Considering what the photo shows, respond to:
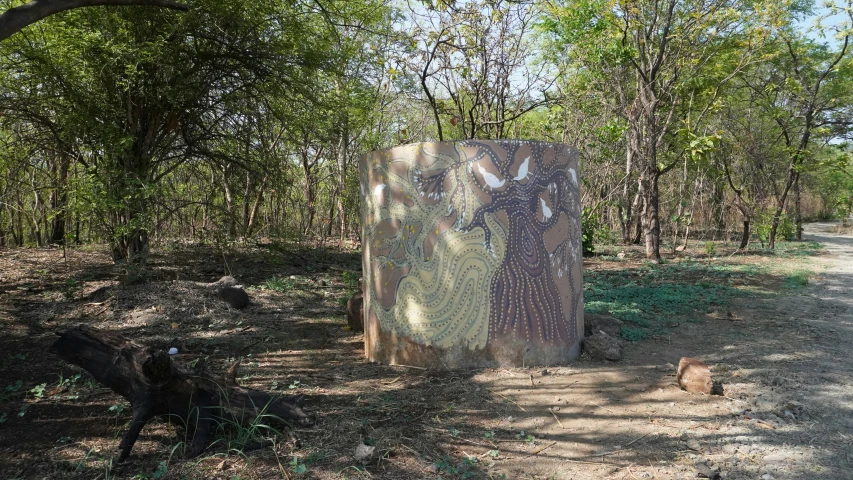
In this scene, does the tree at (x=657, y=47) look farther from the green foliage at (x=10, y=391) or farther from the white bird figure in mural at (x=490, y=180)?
the green foliage at (x=10, y=391)

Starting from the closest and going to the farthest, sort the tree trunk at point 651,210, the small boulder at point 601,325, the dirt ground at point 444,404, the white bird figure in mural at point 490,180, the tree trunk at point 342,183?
the dirt ground at point 444,404, the white bird figure in mural at point 490,180, the small boulder at point 601,325, the tree trunk at point 651,210, the tree trunk at point 342,183

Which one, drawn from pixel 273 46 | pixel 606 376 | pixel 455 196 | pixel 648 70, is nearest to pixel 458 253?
pixel 455 196

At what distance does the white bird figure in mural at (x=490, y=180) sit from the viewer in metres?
4.16

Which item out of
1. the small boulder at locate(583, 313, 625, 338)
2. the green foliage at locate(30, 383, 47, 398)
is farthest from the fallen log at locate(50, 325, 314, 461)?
the small boulder at locate(583, 313, 625, 338)

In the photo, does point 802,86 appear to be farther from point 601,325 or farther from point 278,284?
point 278,284

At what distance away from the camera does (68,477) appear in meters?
2.69

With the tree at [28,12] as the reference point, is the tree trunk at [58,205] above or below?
below

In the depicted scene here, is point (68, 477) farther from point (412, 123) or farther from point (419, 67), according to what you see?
point (412, 123)

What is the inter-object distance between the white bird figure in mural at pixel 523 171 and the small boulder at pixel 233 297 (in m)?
3.96

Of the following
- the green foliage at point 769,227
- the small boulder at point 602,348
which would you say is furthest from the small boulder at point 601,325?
the green foliage at point 769,227

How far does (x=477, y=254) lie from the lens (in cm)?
416

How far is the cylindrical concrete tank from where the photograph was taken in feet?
13.7

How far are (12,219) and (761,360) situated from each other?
13.2m

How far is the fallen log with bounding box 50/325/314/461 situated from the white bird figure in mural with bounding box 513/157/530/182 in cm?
242
